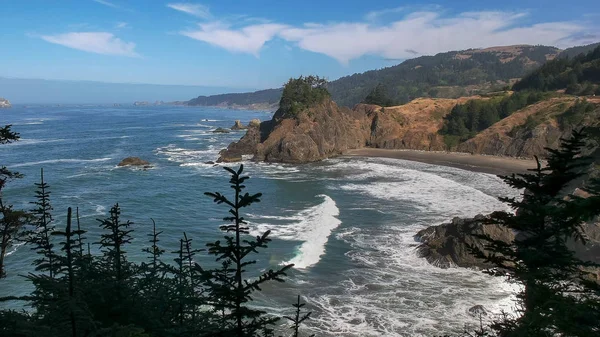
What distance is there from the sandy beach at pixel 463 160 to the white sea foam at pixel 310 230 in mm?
30997

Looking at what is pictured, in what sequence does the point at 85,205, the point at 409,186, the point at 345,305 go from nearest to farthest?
1. the point at 345,305
2. the point at 85,205
3. the point at 409,186

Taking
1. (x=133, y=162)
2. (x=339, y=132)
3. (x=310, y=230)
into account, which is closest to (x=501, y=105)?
(x=339, y=132)

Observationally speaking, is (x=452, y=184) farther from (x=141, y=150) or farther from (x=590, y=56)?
(x=590, y=56)

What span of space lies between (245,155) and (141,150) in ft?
71.9

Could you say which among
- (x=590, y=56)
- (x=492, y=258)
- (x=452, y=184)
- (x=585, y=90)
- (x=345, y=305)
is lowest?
(x=345, y=305)

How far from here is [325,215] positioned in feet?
127

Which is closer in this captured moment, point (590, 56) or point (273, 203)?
point (273, 203)

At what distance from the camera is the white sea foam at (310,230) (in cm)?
2877

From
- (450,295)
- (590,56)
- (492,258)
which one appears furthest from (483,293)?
(590,56)

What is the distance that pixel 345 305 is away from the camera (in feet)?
72.9

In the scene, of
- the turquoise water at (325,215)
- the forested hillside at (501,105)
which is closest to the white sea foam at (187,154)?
the turquoise water at (325,215)

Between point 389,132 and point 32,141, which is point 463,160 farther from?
point 32,141

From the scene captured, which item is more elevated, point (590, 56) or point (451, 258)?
point (590, 56)

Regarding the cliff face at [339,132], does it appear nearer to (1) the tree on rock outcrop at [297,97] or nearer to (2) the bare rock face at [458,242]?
(1) the tree on rock outcrop at [297,97]
